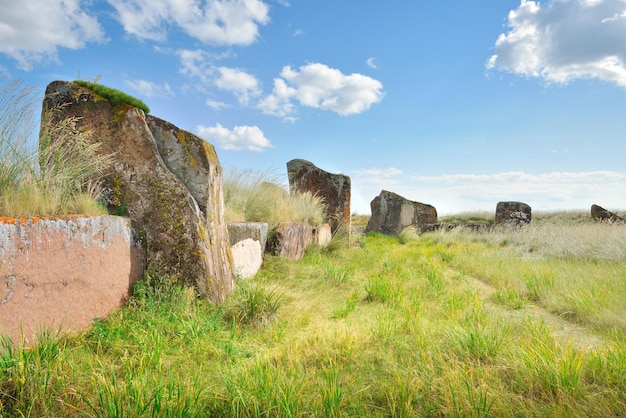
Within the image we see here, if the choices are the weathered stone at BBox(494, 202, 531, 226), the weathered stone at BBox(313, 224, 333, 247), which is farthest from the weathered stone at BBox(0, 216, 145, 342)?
the weathered stone at BBox(494, 202, 531, 226)

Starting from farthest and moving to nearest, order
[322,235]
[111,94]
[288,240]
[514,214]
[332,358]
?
[514,214], [322,235], [288,240], [111,94], [332,358]

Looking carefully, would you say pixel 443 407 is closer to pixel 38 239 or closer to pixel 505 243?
pixel 38 239

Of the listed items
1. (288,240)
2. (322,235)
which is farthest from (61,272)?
(322,235)

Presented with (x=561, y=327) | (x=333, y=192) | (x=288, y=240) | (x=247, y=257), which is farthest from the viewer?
(x=333, y=192)

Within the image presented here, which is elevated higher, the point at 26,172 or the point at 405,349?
the point at 26,172

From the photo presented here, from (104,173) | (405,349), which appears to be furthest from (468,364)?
(104,173)

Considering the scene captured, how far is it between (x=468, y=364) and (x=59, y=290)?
2.57 m

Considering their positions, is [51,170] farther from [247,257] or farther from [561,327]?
[561,327]

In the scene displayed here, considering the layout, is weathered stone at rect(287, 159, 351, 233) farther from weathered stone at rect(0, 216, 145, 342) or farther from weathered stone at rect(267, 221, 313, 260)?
Answer: weathered stone at rect(0, 216, 145, 342)

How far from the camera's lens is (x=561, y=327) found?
11.0 ft

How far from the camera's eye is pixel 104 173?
341 cm

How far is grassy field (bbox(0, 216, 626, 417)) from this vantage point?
1878 millimetres

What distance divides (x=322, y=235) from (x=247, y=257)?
4.22m

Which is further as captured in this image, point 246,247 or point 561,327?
point 246,247
